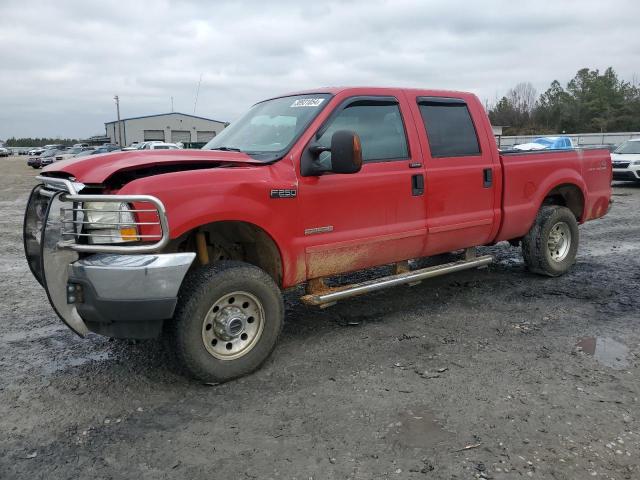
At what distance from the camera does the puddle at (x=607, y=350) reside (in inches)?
158

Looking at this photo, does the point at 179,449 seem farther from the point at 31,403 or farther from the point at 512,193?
the point at 512,193

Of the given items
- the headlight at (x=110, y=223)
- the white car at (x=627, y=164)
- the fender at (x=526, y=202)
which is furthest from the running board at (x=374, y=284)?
the white car at (x=627, y=164)

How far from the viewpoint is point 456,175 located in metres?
5.12

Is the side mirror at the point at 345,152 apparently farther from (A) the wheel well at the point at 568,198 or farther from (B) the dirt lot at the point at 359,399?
(A) the wheel well at the point at 568,198

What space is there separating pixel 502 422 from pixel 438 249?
2279 millimetres

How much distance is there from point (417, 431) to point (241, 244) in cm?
203

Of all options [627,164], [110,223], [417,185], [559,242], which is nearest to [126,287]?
[110,223]

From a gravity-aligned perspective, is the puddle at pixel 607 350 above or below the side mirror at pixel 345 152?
below

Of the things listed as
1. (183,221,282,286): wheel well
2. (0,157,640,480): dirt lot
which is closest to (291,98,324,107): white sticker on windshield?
(183,221,282,286): wheel well

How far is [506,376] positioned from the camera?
149 inches

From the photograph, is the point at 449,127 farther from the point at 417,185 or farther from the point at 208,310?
the point at 208,310

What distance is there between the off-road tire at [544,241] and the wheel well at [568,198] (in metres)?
0.23

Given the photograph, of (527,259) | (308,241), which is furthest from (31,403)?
(527,259)

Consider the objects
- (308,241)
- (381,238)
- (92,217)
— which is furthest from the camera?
(381,238)
